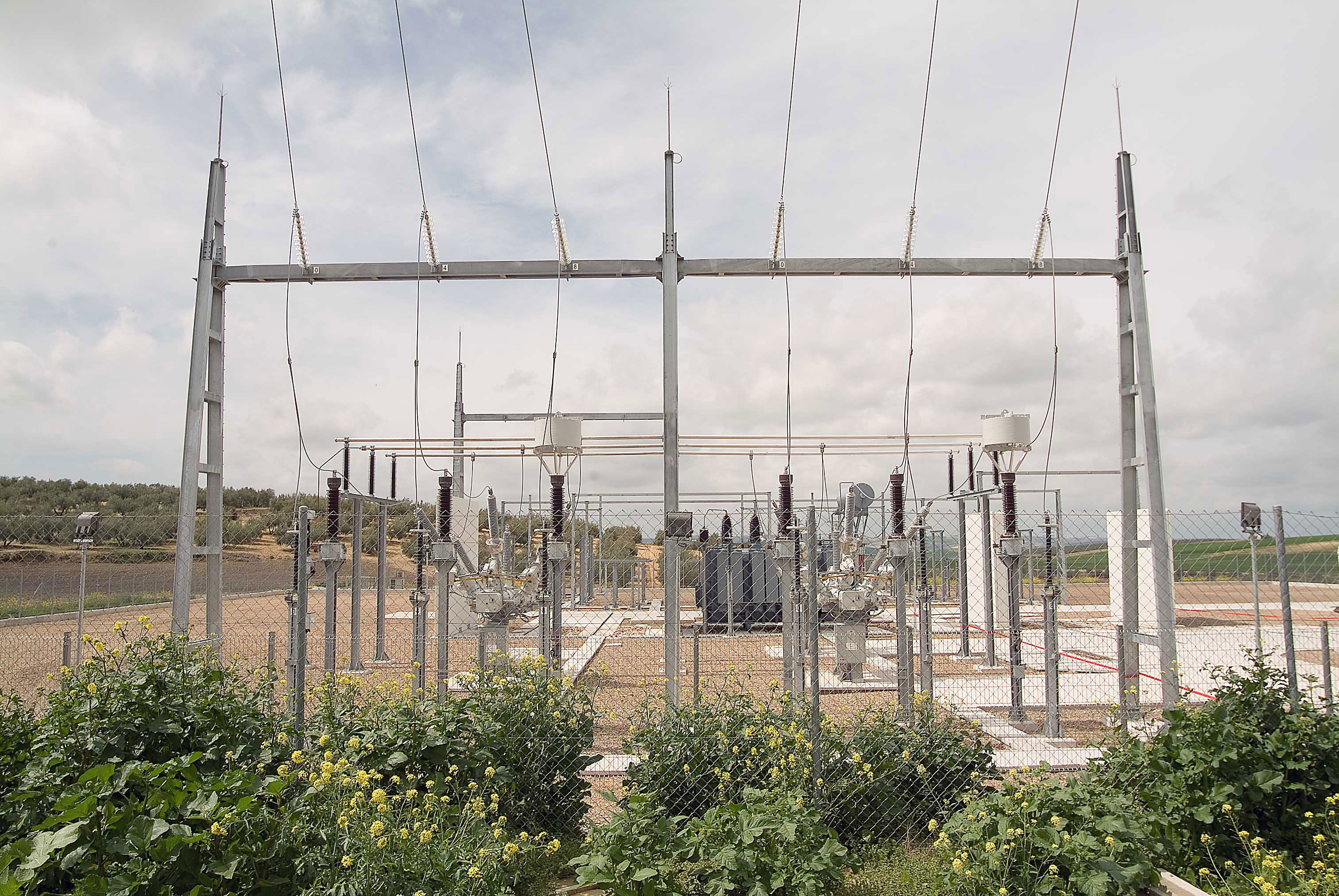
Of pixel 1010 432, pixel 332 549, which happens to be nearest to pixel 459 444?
pixel 332 549

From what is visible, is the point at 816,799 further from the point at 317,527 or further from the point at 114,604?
the point at 114,604

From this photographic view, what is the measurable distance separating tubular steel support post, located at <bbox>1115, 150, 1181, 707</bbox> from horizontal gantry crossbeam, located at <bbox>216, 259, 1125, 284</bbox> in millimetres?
238

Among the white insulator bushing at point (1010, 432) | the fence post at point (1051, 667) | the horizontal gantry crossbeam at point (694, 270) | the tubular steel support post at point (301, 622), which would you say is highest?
the horizontal gantry crossbeam at point (694, 270)

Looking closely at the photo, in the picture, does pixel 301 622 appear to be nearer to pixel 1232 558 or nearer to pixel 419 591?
pixel 419 591

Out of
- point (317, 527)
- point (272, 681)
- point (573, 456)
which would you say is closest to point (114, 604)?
point (317, 527)

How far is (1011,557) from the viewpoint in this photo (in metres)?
8.95

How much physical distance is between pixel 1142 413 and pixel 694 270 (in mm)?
4500

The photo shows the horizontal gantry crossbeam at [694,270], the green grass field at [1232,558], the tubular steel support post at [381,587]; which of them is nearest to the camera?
the green grass field at [1232,558]

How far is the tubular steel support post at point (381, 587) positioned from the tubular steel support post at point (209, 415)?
3.15m

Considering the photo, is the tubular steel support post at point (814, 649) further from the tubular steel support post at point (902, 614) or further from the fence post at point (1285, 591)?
the fence post at point (1285, 591)

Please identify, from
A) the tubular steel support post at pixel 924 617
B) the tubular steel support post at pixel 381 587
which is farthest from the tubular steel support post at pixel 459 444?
the tubular steel support post at pixel 924 617

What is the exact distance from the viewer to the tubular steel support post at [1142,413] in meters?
7.54

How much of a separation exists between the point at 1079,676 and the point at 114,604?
71.2ft

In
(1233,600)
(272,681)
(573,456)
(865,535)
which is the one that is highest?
(573,456)
